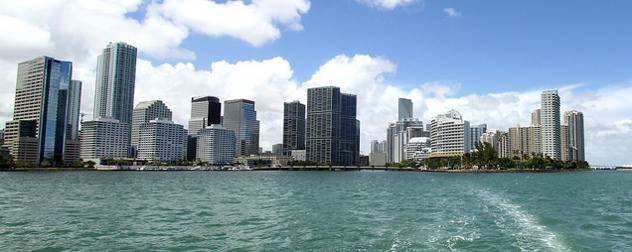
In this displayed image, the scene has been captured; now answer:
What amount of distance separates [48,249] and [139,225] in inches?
316

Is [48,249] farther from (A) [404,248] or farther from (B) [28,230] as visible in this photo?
(A) [404,248]

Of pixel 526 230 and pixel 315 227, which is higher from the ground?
pixel 526 230

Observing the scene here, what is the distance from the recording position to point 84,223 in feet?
104

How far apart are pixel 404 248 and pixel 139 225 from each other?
17.7 m

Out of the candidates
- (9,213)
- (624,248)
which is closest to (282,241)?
(624,248)

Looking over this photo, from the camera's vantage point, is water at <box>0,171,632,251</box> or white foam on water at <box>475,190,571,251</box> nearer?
white foam on water at <box>475,190,571,251</box>

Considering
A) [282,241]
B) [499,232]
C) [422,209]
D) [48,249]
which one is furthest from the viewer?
[422,209]

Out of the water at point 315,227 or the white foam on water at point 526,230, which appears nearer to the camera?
the white foam on water at point 526,230

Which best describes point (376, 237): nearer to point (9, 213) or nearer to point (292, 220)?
point (292, 220)

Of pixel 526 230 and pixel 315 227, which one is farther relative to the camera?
pixel 315 227

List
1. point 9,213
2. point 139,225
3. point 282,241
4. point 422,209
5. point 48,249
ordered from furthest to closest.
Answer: point 422,209 → point 9,213 → point 139,225 → point 282,241 → point 48,249

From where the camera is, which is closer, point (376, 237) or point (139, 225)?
point (376, 237)

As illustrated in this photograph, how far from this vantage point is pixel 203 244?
24.7 meters

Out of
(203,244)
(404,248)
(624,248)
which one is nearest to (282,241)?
(203,244)
